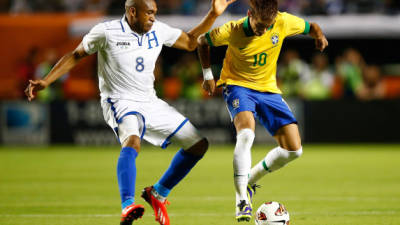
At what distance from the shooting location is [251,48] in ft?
24.1

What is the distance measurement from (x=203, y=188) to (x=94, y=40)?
12.9 feet

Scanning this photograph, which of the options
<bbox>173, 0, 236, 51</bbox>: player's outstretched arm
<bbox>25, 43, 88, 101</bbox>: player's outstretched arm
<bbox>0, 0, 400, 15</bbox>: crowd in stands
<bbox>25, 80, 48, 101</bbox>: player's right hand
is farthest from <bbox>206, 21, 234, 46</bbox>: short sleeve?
<bbox>0, 0, 400, 15</bbox>: crowd in stands

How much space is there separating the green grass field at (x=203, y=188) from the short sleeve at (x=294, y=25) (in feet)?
6.03

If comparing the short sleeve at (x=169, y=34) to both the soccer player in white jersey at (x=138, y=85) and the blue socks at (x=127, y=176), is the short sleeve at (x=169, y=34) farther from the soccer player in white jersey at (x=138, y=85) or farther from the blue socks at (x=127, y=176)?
the blue socks at (x=127, y=176)

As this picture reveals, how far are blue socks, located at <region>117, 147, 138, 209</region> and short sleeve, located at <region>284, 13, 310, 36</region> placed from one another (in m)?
2.30

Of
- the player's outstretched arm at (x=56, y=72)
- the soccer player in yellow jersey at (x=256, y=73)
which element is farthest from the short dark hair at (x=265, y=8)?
the player's outstretched arm at (x=56, y=72)

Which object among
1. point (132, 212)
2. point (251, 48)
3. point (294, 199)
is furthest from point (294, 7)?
point (132, 212)

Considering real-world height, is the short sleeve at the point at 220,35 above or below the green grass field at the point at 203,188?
above

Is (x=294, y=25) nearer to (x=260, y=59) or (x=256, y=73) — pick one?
(x=260, y=59)

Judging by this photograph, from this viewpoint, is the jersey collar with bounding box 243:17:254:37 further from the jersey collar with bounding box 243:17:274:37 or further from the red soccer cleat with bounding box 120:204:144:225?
the red soccer cleat with bounding box 120:204:144:225

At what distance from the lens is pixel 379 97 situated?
17953 millimetres

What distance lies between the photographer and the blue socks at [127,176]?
590 cm

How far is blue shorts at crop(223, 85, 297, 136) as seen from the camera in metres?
7.28

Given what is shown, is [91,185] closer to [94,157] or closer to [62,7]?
[94,157]
